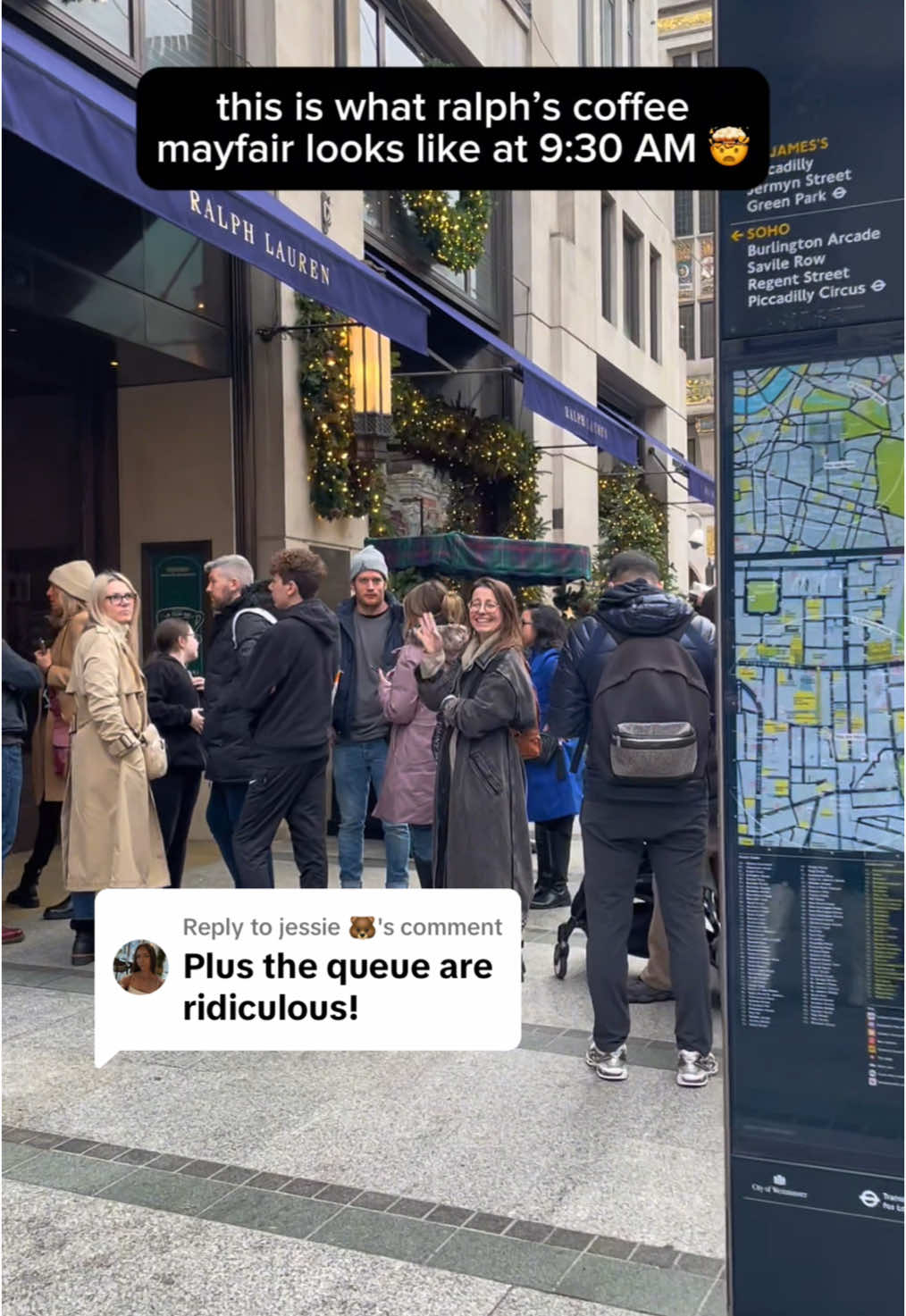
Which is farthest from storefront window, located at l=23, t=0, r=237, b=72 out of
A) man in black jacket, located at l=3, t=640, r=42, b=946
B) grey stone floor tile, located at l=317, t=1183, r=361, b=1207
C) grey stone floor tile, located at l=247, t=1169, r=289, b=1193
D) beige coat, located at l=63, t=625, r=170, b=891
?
grey stone floor tile, located at l=317, t=1183, r=361, b=1207

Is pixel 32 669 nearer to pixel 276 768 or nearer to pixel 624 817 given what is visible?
pixel 276 768

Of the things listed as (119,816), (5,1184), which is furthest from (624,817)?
(119,816)

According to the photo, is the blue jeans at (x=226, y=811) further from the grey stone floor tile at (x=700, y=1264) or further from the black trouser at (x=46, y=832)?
the grey stone floor tile at (x=700, y=1264)

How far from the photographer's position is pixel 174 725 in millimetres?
6250

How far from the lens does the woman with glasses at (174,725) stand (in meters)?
6.23

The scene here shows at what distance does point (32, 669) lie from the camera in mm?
5734

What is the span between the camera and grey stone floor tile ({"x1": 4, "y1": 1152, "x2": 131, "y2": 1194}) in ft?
11.2

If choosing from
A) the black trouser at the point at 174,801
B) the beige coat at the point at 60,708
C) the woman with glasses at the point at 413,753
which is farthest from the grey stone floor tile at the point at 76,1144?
the beige coat at the point at 60,708

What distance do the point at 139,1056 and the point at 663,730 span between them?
233 centimetres

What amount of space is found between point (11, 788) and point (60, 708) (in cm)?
97

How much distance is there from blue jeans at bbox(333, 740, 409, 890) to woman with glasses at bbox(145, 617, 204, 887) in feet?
2.65

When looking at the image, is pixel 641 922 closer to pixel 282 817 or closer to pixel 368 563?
pixel 282 817

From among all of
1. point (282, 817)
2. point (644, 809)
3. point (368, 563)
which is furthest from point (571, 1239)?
point (368, 563)

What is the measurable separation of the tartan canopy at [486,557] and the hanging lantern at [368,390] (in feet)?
2.81
